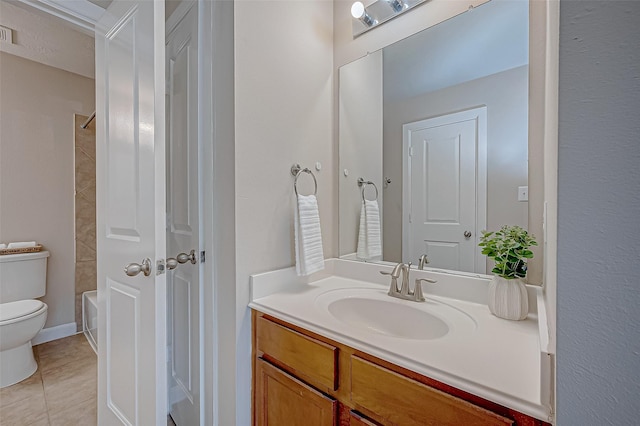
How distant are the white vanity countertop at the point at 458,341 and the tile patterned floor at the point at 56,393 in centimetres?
138

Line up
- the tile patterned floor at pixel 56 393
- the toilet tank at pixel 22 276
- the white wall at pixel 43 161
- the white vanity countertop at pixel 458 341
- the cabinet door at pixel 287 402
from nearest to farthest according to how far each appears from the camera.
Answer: the white vanity countertop at pixel 458 341, the cabinet door at pixel 287 402, the tile patterned floor at pixel 56 393, the toilet tank at pixel 22 276, the white wall at pixel 43 161

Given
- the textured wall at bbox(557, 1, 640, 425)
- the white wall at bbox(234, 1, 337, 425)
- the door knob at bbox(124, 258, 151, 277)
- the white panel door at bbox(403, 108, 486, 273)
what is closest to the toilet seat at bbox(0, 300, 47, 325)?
the door knob at bbox(124, 258, 151, 277)

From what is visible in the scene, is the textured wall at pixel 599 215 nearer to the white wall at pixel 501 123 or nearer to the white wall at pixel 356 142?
the white wall at pixel 501 123

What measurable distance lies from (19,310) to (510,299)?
9.28ft

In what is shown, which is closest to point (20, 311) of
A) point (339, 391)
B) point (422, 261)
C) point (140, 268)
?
point (140, 268)

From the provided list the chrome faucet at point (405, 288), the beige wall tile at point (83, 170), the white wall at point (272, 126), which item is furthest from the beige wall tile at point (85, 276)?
the chrome faucet at point (405, 288)

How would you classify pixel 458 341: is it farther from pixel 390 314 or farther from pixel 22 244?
pixel 22 244

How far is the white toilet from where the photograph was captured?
1804 mm

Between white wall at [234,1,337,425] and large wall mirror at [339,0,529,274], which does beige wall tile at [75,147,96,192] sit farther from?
large wall mirror at [339,0,529,274]

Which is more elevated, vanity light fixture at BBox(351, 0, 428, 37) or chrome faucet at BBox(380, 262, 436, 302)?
vanity light fixture at BBox(351, 0, 428, 37)

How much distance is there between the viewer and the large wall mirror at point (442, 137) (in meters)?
1.03

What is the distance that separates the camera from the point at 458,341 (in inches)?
30.5

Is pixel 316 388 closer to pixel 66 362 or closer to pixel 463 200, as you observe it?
pixel 463 200

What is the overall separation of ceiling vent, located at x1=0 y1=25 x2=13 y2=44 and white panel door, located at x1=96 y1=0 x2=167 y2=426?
3.80ft
